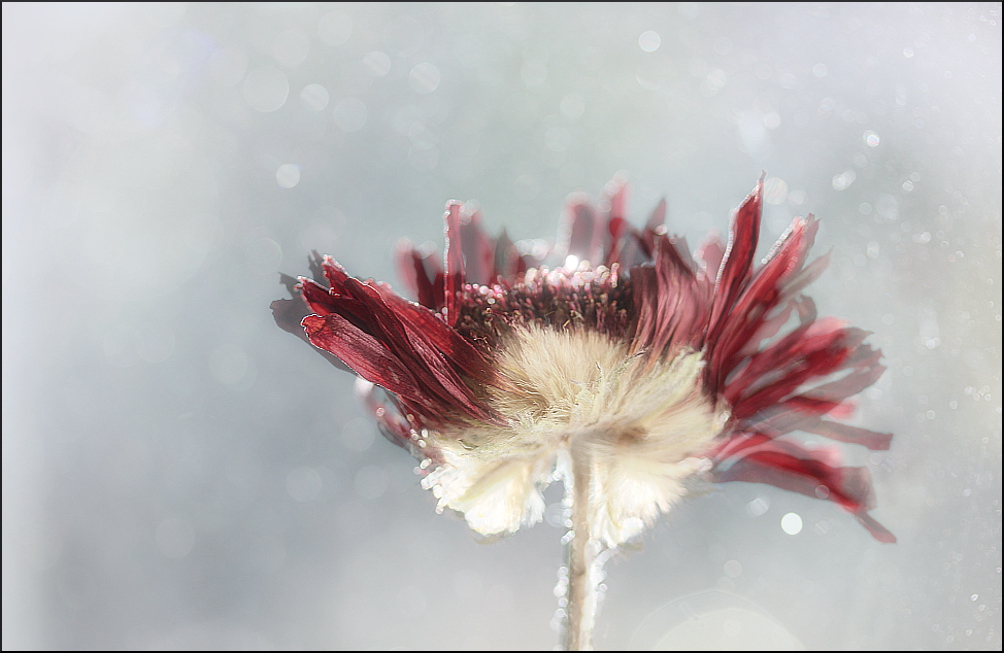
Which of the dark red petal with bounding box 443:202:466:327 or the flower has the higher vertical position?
the dark red petal with bounding box 443:202:466:327

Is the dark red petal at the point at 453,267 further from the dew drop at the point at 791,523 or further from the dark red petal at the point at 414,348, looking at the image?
the dew drop at the point at 791,523

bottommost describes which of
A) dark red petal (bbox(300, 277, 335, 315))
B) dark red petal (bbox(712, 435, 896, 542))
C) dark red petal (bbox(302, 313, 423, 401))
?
dark red petal (bbox(712, 435, 896, 542))

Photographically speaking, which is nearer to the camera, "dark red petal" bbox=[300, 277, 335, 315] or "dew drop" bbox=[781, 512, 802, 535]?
"dark red petal" bbox=[300, 277, 335, 315]

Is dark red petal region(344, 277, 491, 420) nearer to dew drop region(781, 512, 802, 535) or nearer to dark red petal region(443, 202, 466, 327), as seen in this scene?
dark red petal region(443, 202, 466, 327)

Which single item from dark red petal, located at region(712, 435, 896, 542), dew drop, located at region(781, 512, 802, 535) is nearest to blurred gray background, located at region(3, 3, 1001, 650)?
dew drop, located at region(781, 512, 802, 535)

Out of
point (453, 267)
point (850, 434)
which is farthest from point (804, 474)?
point (453, 267)

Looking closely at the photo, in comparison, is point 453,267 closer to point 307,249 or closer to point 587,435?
point 587,435

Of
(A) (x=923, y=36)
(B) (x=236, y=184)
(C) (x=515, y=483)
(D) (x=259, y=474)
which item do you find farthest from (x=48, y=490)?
(A) (x=923, y=36)
